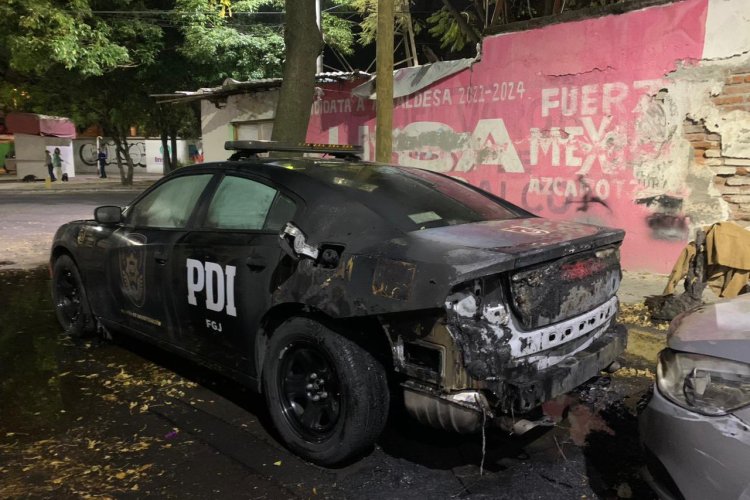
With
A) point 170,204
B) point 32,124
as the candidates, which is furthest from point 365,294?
point 32,124

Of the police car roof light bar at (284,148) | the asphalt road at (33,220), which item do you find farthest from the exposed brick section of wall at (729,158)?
the asphalt road at (33,220)

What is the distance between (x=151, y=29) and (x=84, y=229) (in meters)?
14.0

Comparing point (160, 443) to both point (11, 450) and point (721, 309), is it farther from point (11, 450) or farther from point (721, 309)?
point (721, 309)

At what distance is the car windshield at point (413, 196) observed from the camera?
3.00 m

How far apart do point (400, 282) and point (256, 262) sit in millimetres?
1001

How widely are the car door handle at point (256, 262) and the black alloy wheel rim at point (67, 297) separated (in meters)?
2.51

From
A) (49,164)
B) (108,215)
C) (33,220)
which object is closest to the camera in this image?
(108,215)

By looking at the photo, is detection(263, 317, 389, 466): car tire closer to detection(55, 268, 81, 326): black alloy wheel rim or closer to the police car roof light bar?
the police car roof light bar

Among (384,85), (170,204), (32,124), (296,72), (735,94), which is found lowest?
(170,204)

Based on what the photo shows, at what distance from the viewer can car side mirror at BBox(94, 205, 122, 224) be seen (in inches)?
165

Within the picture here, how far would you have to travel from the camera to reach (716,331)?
2.05m

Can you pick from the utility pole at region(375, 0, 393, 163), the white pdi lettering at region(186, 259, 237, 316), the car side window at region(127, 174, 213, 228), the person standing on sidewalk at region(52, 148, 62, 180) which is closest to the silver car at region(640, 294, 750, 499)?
the white pdi lettering at region(186, 259, 237, 316)

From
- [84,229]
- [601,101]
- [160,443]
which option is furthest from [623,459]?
[601,101]

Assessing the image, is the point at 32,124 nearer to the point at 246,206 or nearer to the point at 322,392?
the point at 246,206
